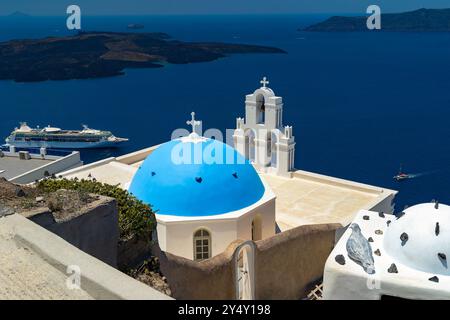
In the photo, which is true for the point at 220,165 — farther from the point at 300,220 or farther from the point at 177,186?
the point at 300,220

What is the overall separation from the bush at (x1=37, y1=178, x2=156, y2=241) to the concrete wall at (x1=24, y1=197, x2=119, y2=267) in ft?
3.09

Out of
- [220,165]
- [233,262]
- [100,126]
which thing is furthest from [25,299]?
[100,126]

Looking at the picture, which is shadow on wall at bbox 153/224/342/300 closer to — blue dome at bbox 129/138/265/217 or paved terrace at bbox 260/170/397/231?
paved terrace at bbox 260/170/397/231

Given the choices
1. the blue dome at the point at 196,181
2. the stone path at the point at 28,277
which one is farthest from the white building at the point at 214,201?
the stone path at the point at 28,277

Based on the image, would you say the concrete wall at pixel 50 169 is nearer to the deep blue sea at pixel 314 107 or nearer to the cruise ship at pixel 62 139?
the deep blue sea at pixel 314 107

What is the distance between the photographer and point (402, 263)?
1192 cm

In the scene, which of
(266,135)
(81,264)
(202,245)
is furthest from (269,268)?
(81,264)

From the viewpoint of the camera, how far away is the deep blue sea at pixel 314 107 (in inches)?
2334

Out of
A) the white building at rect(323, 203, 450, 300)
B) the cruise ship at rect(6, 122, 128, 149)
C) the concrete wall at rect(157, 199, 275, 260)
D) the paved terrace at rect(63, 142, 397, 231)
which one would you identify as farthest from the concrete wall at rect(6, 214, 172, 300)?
the cruise ship at rect(6, 122, 128, 149)

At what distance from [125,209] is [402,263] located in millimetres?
7045

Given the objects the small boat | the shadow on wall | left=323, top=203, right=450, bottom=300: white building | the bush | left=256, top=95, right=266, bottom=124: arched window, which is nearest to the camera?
left=323, top=203, right=450, bottom=300: white building

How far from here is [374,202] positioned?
72.3 ft

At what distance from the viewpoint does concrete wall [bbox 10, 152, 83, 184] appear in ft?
111
